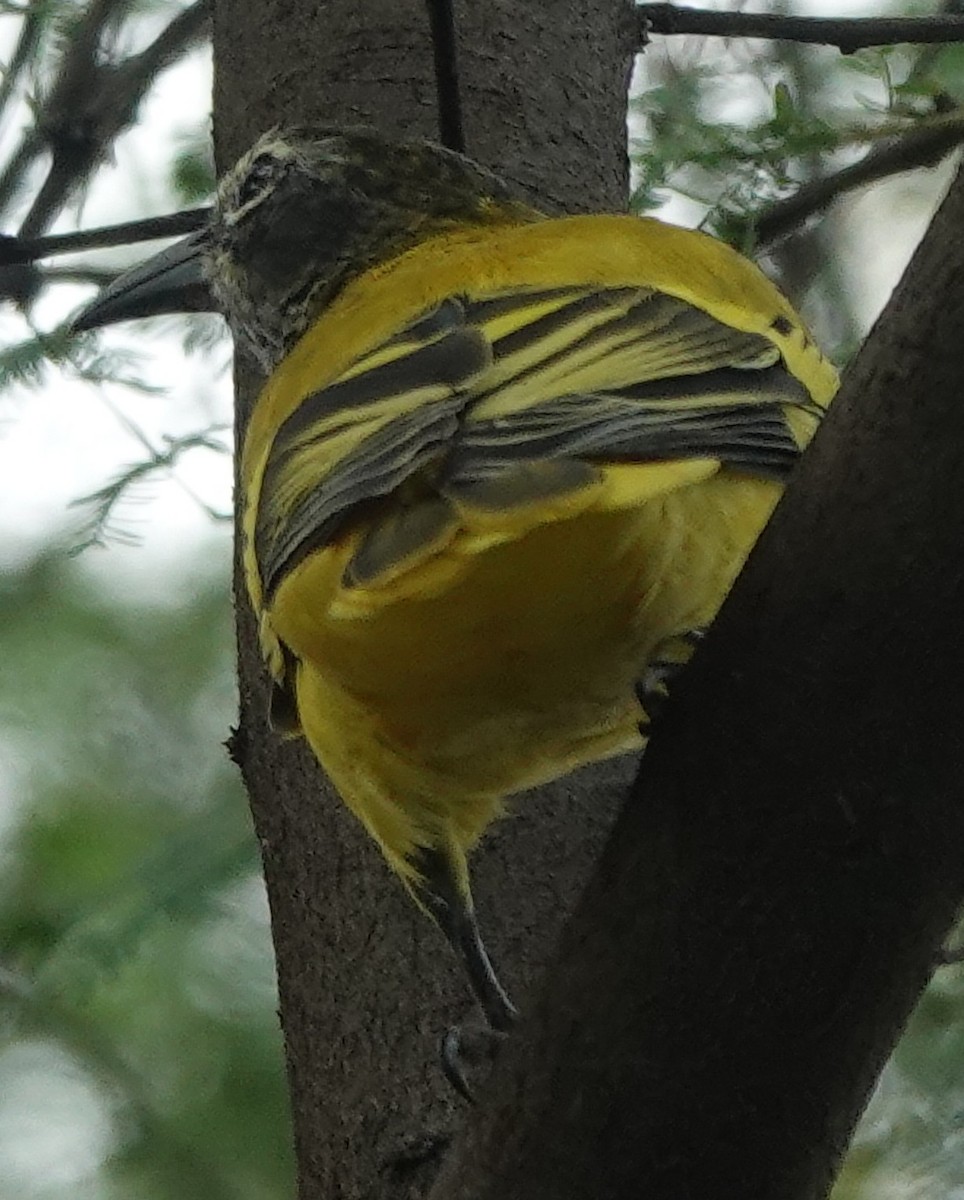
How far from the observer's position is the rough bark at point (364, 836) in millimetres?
2584

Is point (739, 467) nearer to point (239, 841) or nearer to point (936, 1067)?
point (936, 1067)

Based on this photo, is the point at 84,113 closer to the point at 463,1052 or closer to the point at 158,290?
the point at 158,290

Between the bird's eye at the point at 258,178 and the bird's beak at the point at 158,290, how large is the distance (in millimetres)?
262

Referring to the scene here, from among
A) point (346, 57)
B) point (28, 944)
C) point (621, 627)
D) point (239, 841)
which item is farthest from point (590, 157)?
point (28, 944)

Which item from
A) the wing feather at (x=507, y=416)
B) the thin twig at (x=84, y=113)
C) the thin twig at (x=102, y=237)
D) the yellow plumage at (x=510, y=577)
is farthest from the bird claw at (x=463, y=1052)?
the thin twig at (x=84, y=113)

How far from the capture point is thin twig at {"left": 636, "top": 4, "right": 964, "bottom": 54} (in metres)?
3.26

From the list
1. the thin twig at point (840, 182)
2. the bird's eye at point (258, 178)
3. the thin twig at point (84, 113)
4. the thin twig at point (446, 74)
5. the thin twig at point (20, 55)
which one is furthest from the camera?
the thin twig at point (20, 55)

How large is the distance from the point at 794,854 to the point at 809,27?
7.02ft

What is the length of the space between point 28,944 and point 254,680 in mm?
1162

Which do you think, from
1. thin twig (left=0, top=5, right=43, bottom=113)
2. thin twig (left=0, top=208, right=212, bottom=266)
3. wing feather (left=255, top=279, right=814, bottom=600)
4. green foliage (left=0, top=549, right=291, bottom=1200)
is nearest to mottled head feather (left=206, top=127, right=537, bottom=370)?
thin twig (left=0, top=208, right=212, bottom=266)

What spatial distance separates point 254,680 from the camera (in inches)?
121

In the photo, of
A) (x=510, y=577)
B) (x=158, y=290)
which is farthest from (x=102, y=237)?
(x=510, y=577)

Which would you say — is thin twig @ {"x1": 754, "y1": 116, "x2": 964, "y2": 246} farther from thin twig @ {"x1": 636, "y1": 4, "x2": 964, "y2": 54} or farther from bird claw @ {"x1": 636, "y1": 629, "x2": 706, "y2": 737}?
bird claw @ {"x1": 636, "y1": 629, "x2": 706, "y2": 737}

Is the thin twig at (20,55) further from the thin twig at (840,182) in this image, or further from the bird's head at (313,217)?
the thin twig at (840,182)
